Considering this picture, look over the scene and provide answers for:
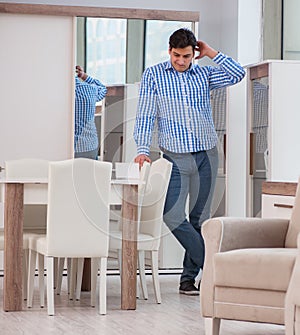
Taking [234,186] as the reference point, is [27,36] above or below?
above

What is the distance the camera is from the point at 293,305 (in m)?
3.47

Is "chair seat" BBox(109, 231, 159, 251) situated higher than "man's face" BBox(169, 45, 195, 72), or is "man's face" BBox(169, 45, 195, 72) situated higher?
"man's face" BBox(169, 45, 195, 72)

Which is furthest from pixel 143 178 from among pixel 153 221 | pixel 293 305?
pixel 293 305

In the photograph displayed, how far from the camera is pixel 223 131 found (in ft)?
23.1

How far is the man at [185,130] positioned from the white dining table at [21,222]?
0.57 metres

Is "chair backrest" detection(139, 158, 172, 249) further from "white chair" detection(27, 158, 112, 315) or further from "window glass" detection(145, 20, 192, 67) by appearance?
"window glass" detection(145, 20, 192, 67)

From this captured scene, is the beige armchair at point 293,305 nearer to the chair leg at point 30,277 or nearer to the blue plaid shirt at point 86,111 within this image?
the chair leg at point 30,277

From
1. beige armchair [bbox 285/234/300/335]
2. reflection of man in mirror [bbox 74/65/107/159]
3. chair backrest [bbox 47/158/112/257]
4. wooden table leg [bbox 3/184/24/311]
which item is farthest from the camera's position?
reflection of man in mirror [bbox 74/65/107/159]

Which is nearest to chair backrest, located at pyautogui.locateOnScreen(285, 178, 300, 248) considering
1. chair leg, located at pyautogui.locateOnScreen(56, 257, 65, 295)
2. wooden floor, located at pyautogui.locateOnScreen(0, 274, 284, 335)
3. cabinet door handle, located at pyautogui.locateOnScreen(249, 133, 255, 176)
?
wooden floor, located at pyautogui.locateOnScreen(0, 274, 284, 335)

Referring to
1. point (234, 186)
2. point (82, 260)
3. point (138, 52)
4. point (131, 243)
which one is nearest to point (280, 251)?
point (131, 243)

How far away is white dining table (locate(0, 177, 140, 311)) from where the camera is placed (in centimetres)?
502

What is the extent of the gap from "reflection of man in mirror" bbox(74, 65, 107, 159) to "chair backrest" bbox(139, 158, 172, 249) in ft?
→ 4.96

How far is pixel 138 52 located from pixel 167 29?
0.33 metres

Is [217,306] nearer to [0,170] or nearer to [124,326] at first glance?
[124,326]
